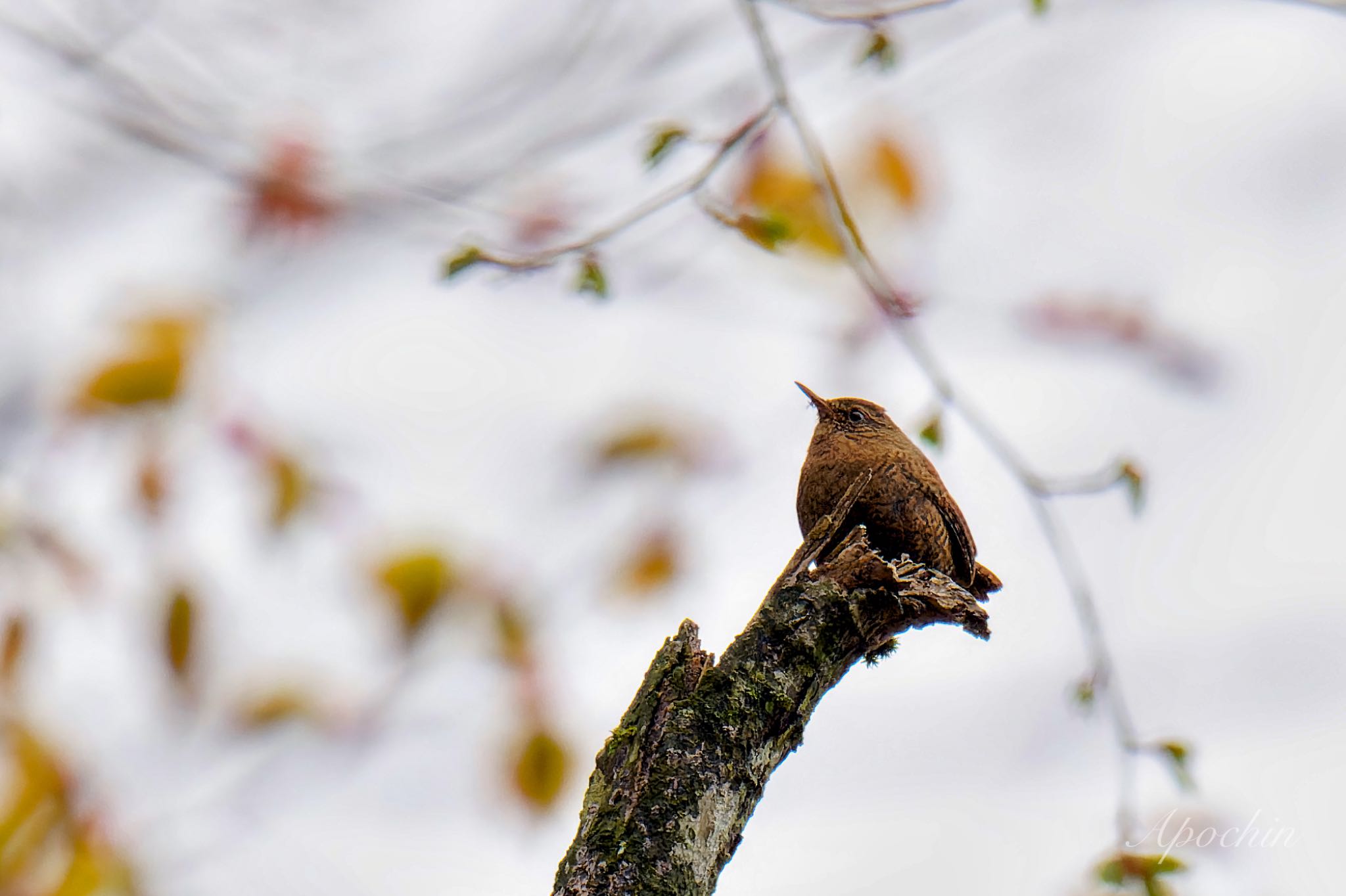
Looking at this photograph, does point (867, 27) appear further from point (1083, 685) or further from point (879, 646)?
point (1083, 685)

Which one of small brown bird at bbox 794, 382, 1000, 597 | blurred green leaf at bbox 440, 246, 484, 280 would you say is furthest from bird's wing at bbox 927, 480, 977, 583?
blurred green leaf at bbox 440, 246, 484, 280

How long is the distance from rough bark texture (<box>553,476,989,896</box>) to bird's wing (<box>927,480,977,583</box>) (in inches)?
51.0

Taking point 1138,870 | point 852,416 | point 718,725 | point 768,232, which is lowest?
point 718,725

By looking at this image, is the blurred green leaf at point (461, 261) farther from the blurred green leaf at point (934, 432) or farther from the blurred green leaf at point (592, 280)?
the blurred green leaf at point (934, 432)

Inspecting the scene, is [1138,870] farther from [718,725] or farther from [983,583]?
[718,725]

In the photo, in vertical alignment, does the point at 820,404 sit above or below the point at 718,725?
above

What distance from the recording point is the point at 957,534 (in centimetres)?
509

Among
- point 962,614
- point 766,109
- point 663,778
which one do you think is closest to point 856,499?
point 962,614

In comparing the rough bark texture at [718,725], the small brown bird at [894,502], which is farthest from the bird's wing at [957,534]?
the rough bark texture at [718,725]

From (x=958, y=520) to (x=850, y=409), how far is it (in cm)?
110

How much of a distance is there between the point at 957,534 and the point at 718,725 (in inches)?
93.4

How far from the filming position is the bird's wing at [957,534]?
508cm

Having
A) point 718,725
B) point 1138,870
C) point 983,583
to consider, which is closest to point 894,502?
point 983,583

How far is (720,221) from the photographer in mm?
3930
